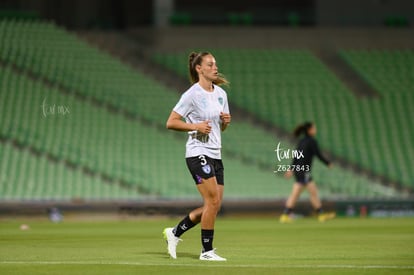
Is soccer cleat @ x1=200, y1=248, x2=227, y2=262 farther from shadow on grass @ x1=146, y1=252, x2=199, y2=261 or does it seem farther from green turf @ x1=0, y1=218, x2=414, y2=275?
shadow on grass @ x1=146, y1=252, x2=199, y2=261

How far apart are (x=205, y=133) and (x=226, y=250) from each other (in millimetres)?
2482

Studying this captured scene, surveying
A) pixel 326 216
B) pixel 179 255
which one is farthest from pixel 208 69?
pixel 326 216

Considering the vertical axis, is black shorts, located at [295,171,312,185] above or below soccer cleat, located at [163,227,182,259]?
above

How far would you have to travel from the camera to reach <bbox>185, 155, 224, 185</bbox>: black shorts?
1187 cm

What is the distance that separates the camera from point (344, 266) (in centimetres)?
1095

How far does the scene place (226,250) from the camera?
13.8m

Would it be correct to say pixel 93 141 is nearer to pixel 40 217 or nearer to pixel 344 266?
pixel 40 217

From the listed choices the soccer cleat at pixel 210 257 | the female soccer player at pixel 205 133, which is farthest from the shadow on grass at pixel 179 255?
the soccer cleat at pixel 210 257

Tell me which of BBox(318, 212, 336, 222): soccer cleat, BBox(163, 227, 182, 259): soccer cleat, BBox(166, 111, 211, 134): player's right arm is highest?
BBox(318, 212, 336, 222): soccer cleat

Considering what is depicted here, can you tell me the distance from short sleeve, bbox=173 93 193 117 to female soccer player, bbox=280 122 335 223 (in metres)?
10.9

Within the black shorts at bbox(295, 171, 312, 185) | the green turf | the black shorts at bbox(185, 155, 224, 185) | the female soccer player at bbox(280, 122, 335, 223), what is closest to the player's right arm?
the black shorts at bbox(185, 155, 224, 185)

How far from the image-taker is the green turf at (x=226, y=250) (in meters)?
10.7

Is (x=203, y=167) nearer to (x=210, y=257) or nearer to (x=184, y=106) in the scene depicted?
(x=184, y=106)

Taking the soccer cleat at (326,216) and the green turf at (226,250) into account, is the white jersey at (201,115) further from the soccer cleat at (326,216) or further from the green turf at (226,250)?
the soccer cleat at (326,216)
